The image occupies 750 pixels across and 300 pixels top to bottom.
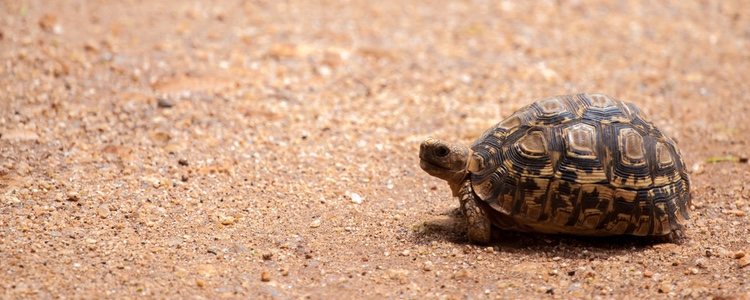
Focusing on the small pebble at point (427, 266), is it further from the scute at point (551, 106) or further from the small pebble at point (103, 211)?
the small pebble at point (103, 211)

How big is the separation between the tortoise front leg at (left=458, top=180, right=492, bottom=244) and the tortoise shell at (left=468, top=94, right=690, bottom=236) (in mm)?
55

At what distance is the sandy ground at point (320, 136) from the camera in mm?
4797

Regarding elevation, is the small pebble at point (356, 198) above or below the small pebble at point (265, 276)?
above

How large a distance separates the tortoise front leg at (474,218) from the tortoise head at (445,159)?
0.10 metres

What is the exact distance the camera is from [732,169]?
21.3ft

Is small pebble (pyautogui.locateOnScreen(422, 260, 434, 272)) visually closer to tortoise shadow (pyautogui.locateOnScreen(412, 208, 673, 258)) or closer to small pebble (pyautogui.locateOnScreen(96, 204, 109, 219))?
tortoise shadow (pyautogui.locateOnScreen(412, 208, 673, 258))

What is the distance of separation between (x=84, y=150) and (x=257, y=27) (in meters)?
3.28

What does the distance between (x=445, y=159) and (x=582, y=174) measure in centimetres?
80

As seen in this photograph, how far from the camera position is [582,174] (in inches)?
196

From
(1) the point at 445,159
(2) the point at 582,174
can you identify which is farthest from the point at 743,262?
(1) the point at 445,159

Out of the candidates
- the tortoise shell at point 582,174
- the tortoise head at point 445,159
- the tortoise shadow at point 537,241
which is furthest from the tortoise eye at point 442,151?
the tortoise shadow at point 537,241

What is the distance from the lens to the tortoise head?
5.12m

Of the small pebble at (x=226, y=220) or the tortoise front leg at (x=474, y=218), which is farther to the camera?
the small pebble at (x=226, y=220)

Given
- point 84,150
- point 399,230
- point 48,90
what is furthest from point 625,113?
point 48,90
